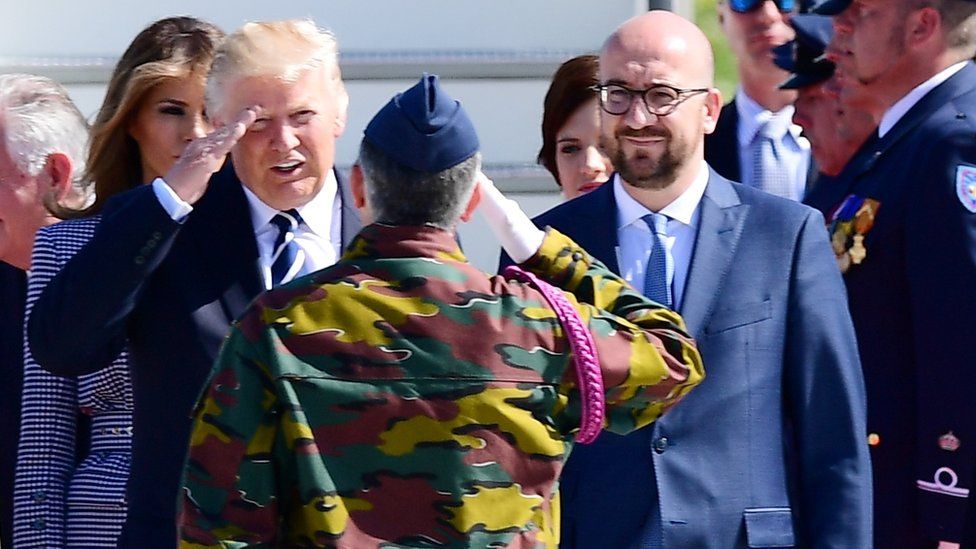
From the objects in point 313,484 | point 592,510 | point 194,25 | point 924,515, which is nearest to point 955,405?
point 924,515

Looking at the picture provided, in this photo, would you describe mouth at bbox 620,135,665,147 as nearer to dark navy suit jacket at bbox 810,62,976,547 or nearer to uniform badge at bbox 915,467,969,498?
dark navy suit jacket at bbox 810,62,976,547

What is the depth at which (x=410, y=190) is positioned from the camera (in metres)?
2.69

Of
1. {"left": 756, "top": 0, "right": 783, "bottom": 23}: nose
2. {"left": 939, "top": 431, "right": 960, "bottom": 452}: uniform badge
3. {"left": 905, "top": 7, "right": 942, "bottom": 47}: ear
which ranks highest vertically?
{"left": 756, "top": 0, "right": 783, "bottom": 23}: nose

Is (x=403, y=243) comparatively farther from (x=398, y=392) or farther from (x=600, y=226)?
(x=600, y=226)

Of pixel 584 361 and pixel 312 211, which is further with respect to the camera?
pixel 312 211

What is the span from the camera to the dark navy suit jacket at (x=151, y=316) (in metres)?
3.16

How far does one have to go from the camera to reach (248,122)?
10.6 ft

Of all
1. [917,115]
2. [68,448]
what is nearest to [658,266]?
[917,115]

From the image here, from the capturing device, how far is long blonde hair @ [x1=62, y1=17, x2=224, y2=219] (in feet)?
12.7

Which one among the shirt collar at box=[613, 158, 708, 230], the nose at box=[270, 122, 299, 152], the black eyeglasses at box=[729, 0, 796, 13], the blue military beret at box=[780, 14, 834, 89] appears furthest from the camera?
the black eyeglasses at box=[729, 0, 796, 13]

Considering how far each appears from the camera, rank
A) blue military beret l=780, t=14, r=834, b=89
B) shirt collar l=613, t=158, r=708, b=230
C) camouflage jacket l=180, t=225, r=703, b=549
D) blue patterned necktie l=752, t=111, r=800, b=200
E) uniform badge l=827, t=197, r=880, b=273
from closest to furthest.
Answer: camouflage jacket l=180, t=225, r=703, b=549
shirt collar l=613, t=158, r=708, b=230
uniform badge l=827, t=197, r=880, b=273
blue military beret l=780, t=14, r=834, b=89
blue patterned necktie l=752, t=111, r=800, b=200

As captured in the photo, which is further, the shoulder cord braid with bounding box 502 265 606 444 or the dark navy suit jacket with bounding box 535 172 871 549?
the dark navy suit jacket with bounding box 535 172 871 549

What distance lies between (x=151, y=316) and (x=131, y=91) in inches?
30.4

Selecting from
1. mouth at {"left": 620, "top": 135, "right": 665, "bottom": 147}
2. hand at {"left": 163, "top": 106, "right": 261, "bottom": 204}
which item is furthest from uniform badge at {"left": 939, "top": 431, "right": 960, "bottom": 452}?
hand at {"left": 163, "top": 106, "right": 261, "bottom": 204}
